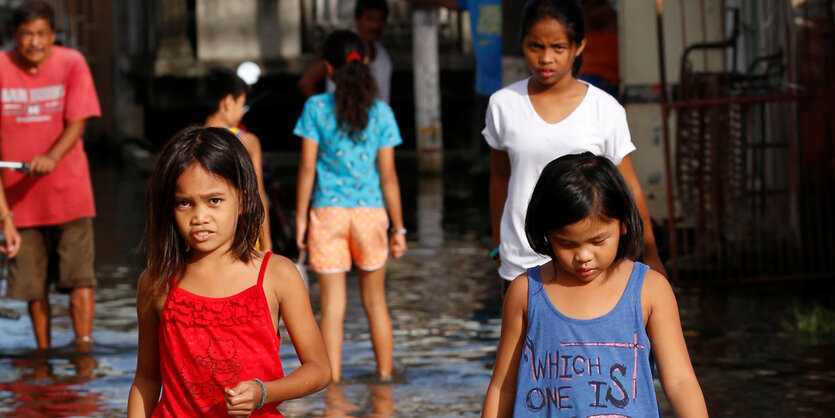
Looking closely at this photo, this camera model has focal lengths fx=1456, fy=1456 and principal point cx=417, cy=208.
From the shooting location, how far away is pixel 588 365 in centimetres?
344

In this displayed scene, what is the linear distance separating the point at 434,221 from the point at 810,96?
18.0 feet

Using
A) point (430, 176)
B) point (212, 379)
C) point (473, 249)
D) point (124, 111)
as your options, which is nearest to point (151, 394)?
point (212, 379)

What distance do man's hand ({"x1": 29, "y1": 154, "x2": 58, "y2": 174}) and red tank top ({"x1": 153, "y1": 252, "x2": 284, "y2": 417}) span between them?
13.1ft

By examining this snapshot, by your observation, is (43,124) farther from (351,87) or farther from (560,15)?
(560,15)

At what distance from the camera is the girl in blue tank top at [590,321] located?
343cm

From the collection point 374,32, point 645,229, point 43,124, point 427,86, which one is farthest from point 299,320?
point 427,86

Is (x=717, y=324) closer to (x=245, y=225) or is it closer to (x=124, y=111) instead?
(x=245, y=225)

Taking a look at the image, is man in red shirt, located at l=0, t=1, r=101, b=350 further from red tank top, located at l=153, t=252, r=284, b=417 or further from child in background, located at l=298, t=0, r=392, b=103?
red tank top, located at l=153, t=252, r=284, b=417

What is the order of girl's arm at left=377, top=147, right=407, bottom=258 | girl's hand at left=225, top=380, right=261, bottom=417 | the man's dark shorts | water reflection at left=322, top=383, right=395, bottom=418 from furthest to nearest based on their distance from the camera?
1. the man's dark shorts
2. girl's arm at left=377, top=147, right=407, bottom=258
3. water reflection at left=322, top=383, right=395, bottom=418
4. girl's hand at left=225, top=380, right=261, bottom=417

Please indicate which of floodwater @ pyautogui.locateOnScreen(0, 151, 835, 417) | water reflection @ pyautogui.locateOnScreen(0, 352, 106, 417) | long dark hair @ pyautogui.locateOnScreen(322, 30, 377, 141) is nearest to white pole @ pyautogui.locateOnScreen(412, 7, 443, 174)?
floodwater @ pyautogui.locateOnScreen(0, 151, 835, 417)

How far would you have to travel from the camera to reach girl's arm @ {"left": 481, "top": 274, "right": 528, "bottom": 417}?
11.7 ft

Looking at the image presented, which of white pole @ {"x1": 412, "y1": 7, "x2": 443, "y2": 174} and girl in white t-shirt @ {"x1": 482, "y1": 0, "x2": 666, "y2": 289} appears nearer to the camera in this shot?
girl in white t-shirt @ {"x1": 482, "y1": 0, "x2": 666, "y2": 289}

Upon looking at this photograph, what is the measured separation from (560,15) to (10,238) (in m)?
3.69

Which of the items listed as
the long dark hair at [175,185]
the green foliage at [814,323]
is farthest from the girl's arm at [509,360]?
the green foliage at [814,323]
